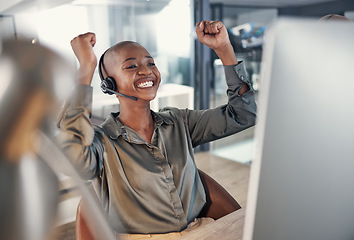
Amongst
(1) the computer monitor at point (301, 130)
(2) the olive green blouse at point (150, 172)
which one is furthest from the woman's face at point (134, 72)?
(1) the computer monitor at point (301, 130)

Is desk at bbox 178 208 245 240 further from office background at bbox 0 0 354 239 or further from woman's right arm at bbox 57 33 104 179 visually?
office background at bbox 0 0 354 239

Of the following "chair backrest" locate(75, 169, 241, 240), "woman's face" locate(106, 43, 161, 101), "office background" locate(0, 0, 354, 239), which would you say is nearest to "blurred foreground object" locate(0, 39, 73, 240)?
"woman's face" locate(106, 43, 161, 101)

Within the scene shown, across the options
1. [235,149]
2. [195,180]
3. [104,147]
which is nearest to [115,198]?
[104,147]

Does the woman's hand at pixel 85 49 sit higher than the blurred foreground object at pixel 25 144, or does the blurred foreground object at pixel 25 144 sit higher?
the woman's hand at pixel 85 49

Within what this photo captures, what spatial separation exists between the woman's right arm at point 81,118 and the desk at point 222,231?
36 centimetres

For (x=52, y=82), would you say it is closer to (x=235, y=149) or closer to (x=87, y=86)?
(x=87, y=86)

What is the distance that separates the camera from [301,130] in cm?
35

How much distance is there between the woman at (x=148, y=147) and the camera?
3.28ft

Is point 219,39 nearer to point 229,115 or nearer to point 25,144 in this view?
point 229,115

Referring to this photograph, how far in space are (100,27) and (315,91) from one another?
2.43 meters

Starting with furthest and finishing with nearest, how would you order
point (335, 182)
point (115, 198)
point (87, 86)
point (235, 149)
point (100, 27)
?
point (235, 149) → point (100, 27) → point (115, 198) → point (87, 86) → point (335, 182)

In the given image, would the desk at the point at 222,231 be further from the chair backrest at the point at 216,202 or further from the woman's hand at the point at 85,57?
the woman's hand at the point at 85,57

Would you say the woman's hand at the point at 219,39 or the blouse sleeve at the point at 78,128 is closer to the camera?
the blouse sleeve at the point at 78,128

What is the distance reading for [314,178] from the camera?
1.27 feet
